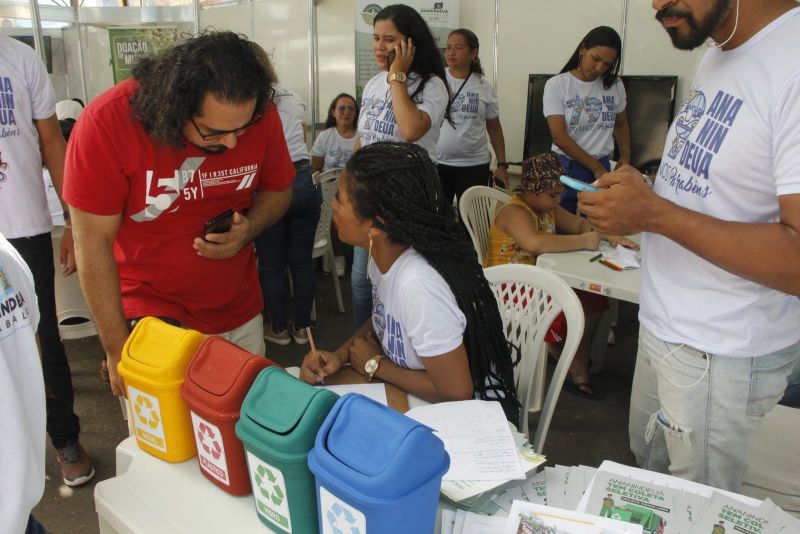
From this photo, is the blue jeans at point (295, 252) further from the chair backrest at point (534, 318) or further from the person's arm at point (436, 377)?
the person's arm at point (436, 377)

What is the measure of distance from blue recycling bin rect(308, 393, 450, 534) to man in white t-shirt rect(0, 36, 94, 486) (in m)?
1.69

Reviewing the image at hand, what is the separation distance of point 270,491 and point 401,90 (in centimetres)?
201

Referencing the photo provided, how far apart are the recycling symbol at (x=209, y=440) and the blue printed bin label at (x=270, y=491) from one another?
0.09 meters

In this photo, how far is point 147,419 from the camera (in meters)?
1.14

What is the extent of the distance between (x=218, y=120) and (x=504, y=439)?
3.19ft

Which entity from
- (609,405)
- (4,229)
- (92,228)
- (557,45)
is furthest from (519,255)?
(557,45)

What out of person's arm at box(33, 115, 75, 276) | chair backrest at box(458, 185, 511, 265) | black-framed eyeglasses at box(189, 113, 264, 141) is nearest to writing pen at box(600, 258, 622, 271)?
chair backrest at box(458, 185, 511, 265)

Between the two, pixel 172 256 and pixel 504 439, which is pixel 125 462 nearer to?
pixel 172 256

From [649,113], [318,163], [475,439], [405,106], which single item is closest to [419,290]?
[475,439]

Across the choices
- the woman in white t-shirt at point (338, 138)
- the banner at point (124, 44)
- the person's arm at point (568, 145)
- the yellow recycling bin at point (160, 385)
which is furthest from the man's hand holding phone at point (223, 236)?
the banner at point (124, 44)

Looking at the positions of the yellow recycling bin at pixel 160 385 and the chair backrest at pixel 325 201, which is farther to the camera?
the chair backrest at pixel 325 201

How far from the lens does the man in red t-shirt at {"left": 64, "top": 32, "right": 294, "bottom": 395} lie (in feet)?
4.50

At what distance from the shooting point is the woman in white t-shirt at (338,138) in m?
4.86

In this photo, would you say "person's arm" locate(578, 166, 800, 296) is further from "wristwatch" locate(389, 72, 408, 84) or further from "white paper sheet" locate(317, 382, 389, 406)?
"wristwatch" locate(389, 72, 408, 84)
